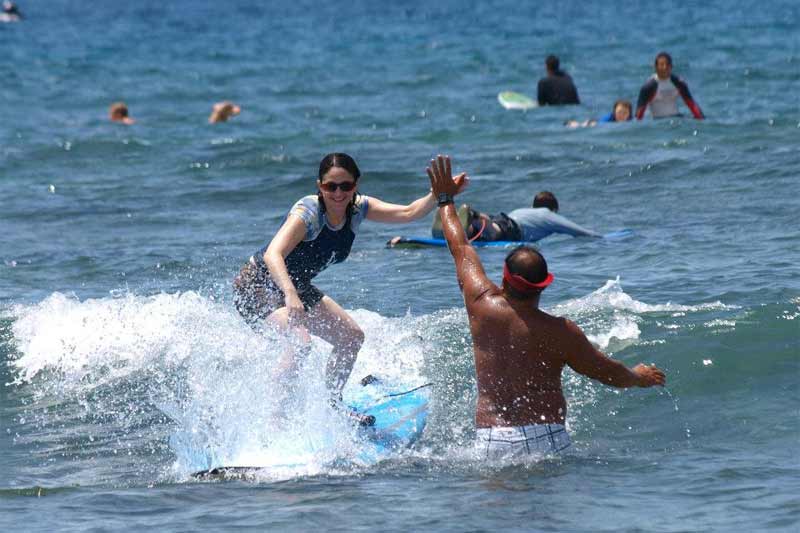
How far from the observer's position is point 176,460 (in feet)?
26.0

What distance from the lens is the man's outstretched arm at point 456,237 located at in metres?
7.05

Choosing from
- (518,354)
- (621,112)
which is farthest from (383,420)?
(621,112)

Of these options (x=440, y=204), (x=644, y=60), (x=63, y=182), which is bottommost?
(x=440, y=204)

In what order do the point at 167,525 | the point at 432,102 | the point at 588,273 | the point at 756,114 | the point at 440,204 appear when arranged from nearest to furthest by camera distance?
1. the point at 167,525
2. the point at 440,204
3. the point at 588,273
4. the point at 756,114
5. the point at 432,102

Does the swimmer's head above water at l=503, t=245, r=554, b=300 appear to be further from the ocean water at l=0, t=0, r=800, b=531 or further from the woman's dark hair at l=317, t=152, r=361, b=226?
the woman's dark hair at l=317, t=152, r=361, b=226

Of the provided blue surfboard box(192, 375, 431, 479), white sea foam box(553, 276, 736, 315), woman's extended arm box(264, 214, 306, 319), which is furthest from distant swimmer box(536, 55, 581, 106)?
woman's extended arm box(264, 214, 306, 319)

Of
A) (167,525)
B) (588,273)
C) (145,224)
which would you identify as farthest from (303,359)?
(145,224)

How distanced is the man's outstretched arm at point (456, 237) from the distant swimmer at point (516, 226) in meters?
6.69

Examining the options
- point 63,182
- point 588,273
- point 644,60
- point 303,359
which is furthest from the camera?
point 644,60

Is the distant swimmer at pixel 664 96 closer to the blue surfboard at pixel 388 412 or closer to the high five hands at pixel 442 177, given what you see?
the blue surfboard at pixel 388 412

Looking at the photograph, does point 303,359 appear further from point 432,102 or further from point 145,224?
point 432,102

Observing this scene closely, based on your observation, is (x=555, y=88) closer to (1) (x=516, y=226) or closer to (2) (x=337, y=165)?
(1) (x=516, y=226)

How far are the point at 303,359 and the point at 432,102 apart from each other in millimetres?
19339

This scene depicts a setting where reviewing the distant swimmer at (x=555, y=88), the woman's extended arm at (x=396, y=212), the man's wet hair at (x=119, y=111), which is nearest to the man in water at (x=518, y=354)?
the woman's extended arm at (x=396, y=212)
